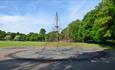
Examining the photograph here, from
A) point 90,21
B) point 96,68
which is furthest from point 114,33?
point 96,68

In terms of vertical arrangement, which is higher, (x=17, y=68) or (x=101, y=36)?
(x=101, y=36)

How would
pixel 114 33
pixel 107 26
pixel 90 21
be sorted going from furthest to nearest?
pixel 90 21 < pixel 107 26 < pixel 114 33

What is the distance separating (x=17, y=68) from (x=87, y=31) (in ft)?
132

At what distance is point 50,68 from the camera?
51.3 ft

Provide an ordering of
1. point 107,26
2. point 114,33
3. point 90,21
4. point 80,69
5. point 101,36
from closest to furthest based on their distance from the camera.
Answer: point 80,69
point 114,33
point 107,26
point 101,36
point 90,21

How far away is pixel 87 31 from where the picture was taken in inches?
2156

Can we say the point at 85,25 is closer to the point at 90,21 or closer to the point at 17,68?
the point at 90,21

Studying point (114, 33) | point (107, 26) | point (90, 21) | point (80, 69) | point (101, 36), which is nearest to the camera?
point (80, 69)

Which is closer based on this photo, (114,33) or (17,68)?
(17,68)

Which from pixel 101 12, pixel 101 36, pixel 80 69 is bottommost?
pixel 80 69

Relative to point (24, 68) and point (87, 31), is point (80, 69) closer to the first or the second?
point (24, 68)

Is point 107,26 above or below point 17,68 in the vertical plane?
above

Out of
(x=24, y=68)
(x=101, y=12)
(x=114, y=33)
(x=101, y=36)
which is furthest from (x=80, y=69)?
(x=101, y=36)

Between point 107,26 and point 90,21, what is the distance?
15406 mm
